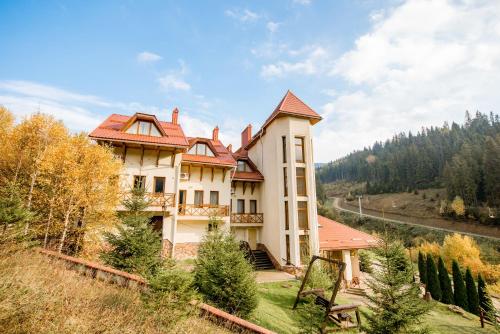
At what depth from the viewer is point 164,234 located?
1819 cm

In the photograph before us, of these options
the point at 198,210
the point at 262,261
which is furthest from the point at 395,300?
the point at 198,210

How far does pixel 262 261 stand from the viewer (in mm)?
19969

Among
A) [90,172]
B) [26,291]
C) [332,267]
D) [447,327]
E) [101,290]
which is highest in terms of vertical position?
[90,172]

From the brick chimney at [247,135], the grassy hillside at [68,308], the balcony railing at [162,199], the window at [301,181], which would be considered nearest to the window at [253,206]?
the window at [301,181]

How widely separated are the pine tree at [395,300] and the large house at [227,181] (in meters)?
10.1

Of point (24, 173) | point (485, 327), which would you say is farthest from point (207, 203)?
point (485, 327)

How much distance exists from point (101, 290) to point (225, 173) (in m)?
14.5

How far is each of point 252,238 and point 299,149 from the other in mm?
9264

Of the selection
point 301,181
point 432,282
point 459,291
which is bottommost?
point 459,291

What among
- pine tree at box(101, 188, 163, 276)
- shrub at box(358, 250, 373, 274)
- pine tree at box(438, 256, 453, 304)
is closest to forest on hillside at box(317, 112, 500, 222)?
pine tree at box(438, 256, 453, 304)

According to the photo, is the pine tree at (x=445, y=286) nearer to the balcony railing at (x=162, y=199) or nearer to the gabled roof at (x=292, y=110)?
the gabled roof at (x=292, y=110)

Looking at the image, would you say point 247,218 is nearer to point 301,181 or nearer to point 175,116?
point 301,181

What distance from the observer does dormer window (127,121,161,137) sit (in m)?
18.0

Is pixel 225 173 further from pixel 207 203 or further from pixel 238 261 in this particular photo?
pixel 238 261
